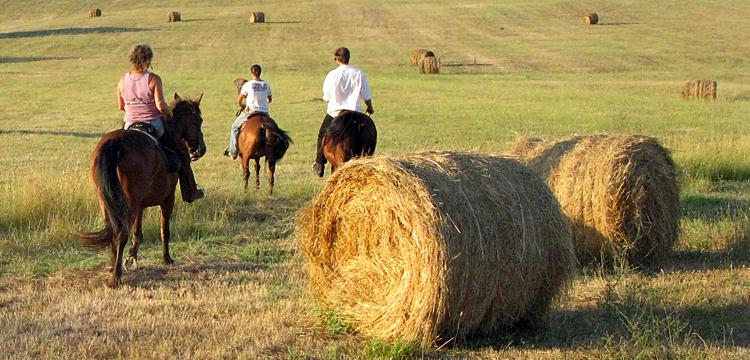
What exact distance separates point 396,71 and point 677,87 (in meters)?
12.9

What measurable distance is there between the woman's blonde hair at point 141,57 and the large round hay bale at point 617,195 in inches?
154

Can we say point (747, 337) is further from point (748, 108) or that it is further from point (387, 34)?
point (387, 34)

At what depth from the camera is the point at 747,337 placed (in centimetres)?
703

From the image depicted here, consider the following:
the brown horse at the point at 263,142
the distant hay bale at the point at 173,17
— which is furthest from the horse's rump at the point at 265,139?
the distant hay bale at the point at 173,17

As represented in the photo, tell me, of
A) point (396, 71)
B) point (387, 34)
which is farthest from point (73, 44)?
point (396, 71)

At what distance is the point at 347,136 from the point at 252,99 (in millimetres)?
3199

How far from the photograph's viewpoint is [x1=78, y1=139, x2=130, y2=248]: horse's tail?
849cm

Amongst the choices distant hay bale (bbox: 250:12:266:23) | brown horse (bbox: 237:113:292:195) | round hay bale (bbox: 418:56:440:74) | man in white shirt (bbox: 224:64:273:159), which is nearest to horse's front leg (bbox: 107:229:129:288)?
brown horse (bbox: 237:113:292:195)

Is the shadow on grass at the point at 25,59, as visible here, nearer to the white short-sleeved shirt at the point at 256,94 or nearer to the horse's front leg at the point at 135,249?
the white short-sleeved shirt at the point at 256,94

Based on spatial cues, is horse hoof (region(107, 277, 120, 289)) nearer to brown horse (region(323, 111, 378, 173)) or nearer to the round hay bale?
brown horse (region(323, 111, 378, 173))

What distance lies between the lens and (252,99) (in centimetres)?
1527

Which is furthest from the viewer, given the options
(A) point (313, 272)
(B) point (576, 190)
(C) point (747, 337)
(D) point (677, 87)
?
(D) point (677, 87)

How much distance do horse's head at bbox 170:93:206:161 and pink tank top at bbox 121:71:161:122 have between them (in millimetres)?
519

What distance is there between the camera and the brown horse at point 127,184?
854 centimetres
